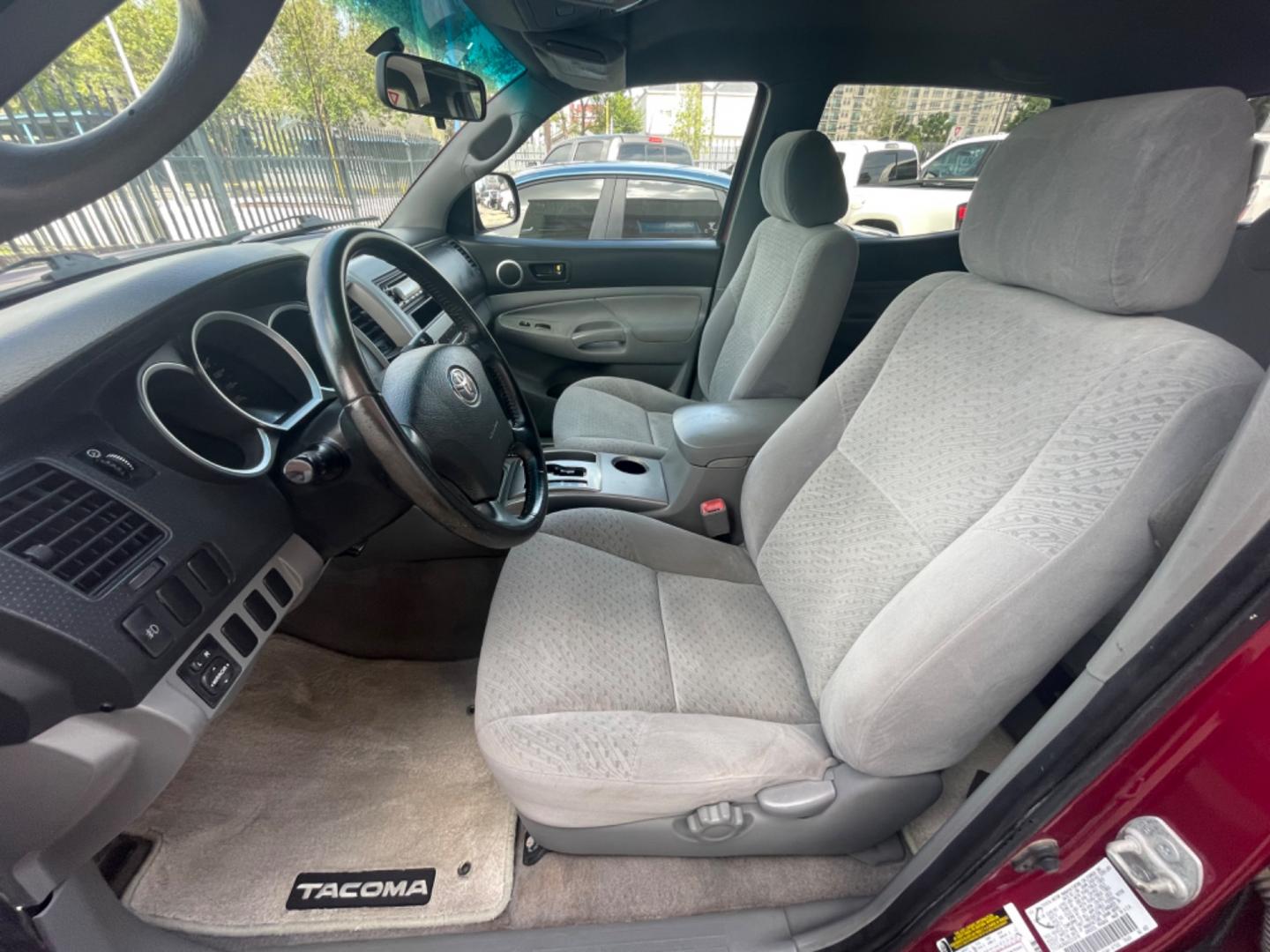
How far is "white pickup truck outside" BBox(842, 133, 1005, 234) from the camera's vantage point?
2580 millimetres

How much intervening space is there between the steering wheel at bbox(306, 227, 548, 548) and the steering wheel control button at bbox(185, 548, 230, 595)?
260mm

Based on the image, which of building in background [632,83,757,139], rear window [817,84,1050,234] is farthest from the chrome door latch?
building in background [632,83,757,139]

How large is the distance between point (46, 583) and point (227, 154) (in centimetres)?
144

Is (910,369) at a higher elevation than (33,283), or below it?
below

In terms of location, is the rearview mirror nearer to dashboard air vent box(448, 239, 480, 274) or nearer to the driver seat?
dashboard air vent box(448, 239, 480, 274)

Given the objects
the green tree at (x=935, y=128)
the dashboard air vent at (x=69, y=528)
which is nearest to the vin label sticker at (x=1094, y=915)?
the dashboard air vent at (x=69, y=528)

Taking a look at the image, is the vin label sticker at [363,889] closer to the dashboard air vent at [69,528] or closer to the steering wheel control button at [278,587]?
the steering wheel control button at [278,587]

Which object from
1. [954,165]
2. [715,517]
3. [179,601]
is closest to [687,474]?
[715,517]

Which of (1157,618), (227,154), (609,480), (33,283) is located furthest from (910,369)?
(227,154)

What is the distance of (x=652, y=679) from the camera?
38.0 inches

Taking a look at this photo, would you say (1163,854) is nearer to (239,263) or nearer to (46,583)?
(46,583)

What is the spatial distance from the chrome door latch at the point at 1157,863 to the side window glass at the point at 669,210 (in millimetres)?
2374

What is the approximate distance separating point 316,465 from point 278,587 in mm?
206

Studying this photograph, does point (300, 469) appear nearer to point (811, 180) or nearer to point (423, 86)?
point (423, 86)
